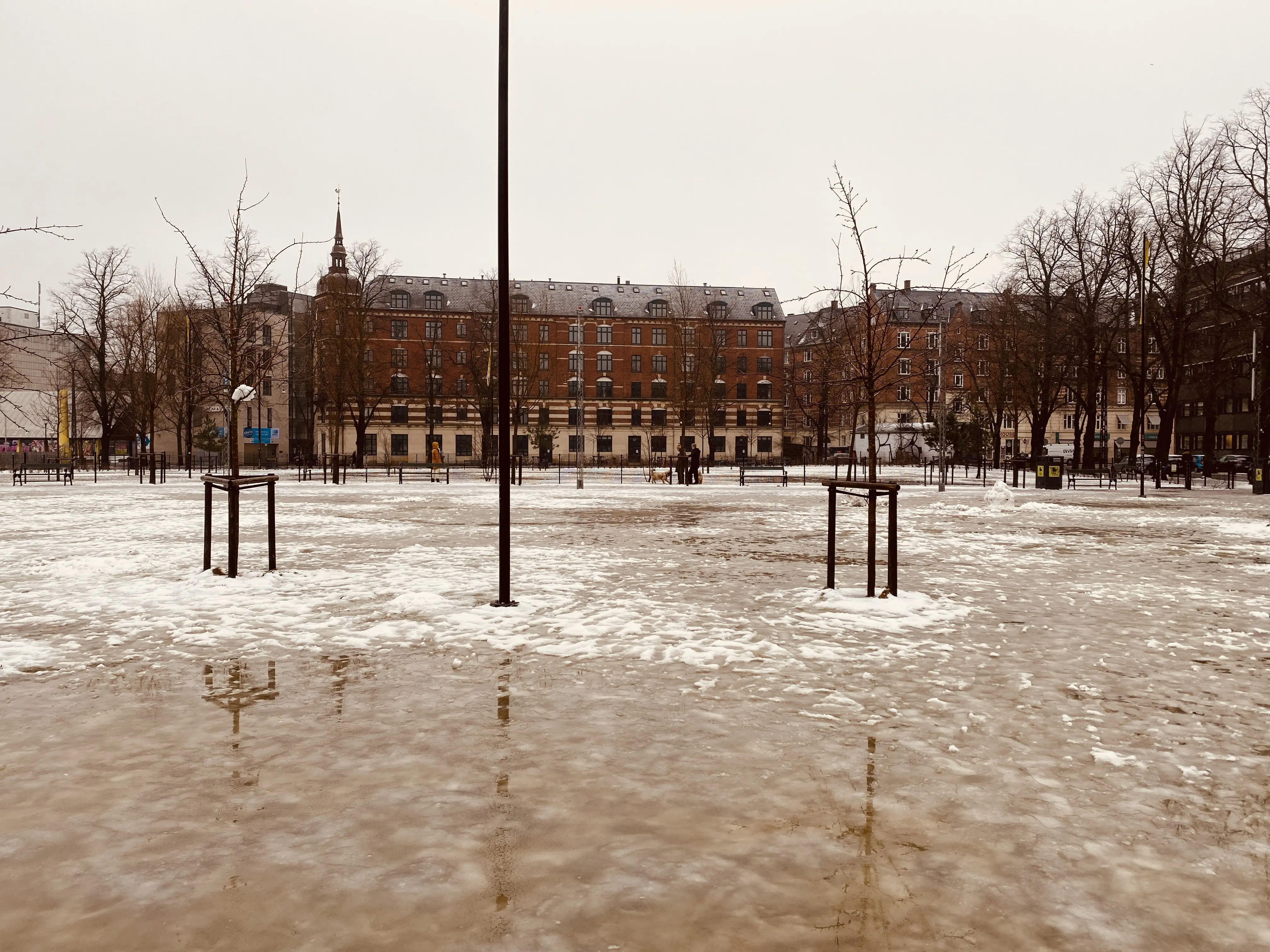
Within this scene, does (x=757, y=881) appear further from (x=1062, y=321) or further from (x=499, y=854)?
(x=1062, y=321)

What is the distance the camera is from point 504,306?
9.66 meters

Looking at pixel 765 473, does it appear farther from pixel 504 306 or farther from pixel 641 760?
pixel 641 760

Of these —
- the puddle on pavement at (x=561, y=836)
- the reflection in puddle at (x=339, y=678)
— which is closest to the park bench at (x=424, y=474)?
the reflection in puddle at (x=339, y=678)

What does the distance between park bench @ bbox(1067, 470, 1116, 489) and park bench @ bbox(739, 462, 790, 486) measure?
12867mm

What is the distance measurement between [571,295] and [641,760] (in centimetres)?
8742

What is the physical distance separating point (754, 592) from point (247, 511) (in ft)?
54.5

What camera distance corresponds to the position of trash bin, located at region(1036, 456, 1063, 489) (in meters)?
37.3

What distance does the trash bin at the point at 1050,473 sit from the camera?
37.3m

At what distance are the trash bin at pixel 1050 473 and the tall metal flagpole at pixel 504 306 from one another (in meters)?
33.6

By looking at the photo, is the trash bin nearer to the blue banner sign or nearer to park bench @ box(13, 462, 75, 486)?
park bench @ box(13, 462, 75, 486)

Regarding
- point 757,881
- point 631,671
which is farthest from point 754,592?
point 757,881

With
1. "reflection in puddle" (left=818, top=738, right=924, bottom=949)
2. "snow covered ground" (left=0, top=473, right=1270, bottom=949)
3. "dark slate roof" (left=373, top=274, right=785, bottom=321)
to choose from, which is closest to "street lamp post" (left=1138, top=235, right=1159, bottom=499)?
"snow covered ground" (left=0, top=473, right=1270, bottom=949)

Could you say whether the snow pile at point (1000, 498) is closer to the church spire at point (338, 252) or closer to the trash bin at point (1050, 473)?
the trash bin at point (1050, 473)

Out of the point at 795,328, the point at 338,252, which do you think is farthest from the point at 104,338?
the point at 795,328
